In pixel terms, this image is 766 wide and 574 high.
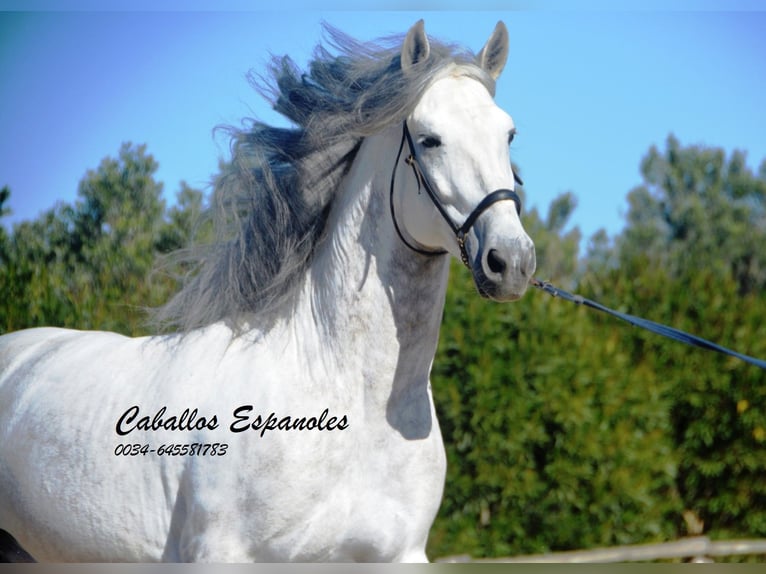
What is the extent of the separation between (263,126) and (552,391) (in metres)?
4.00

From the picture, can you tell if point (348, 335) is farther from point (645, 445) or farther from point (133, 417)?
point (645, 445)

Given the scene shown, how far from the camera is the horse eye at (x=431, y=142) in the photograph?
9.05ft

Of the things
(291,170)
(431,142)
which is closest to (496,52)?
(431,142)

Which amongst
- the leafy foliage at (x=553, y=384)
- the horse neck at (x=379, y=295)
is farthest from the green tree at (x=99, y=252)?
the horse neck at (x=379, y=295)

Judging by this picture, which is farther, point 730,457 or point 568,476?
point 730,457

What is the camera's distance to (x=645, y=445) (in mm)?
6922

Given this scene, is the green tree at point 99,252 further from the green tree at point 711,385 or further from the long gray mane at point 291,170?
the green tree at point 711,385

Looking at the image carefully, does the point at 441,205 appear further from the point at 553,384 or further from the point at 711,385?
the point at 711,385

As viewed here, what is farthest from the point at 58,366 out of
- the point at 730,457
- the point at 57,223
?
the point at 730,457

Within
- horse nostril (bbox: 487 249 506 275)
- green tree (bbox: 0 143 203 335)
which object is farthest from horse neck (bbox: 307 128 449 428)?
green tree (bbox: 0 143 203 335)

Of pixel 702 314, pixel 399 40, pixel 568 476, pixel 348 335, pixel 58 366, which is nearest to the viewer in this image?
pixel 348 335

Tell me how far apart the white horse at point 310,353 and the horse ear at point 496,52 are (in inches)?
0.4

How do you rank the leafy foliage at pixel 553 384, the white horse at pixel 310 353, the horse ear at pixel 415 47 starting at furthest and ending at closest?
the leafy foliage at pixel 553 384 < the horse ear at pixel 415 47 < the white horse at pixel 310 353

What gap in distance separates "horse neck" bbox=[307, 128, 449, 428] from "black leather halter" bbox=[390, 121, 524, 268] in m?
0.03
